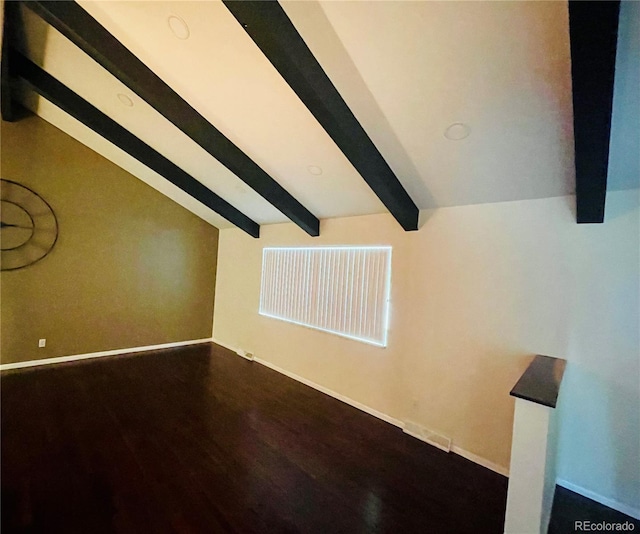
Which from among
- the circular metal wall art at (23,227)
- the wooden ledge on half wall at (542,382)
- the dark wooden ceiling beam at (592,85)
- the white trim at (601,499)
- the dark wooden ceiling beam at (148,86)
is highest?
the dark wooden ceiling beam at (148,86)

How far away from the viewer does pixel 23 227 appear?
3971 mm

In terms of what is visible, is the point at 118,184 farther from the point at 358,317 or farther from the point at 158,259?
the point at 358,317

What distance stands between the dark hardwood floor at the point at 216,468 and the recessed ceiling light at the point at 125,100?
10.1ft

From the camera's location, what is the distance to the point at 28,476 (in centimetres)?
204

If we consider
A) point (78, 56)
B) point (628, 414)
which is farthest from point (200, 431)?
point (78, 56)

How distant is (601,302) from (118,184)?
19.4 feet

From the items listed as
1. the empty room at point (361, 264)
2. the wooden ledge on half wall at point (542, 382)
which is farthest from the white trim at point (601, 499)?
the wooden ledge on half wall at point (542, 382)

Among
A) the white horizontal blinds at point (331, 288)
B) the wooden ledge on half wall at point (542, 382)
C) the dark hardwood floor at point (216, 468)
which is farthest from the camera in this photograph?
the white horizontal blinds at point (331, 288)

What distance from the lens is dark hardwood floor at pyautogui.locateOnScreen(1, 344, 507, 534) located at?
1825 millimetres

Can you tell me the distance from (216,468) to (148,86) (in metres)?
3.08

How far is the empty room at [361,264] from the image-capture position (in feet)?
5.36

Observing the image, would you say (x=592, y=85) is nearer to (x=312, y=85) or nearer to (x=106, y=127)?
(x=312, y=85)

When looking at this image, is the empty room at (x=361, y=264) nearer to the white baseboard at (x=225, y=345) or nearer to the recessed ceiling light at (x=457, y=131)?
the recessed ceiling light at (x=457, y=131)

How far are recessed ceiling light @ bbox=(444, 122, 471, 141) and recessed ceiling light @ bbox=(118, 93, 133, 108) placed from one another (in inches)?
118
